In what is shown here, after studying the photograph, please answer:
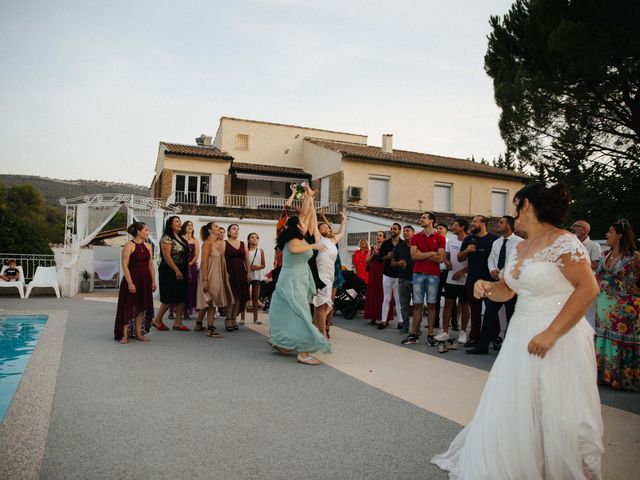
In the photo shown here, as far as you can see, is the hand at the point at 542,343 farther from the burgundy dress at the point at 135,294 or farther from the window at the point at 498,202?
the window at the point at 498,202

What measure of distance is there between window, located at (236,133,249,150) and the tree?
18.6m

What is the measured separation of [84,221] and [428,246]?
14.5 m

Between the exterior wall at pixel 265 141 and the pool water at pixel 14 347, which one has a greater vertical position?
the exterior wall at pixel 265 141

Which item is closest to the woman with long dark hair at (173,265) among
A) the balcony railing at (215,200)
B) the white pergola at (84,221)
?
the white pergola at (84,221)

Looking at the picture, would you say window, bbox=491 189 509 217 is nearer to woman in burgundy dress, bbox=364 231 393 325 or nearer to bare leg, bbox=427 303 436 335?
woman in burgundy dress, bbox=364 231 393 325

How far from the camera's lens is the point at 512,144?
18.6 m

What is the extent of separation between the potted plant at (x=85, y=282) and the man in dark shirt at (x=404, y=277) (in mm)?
13289

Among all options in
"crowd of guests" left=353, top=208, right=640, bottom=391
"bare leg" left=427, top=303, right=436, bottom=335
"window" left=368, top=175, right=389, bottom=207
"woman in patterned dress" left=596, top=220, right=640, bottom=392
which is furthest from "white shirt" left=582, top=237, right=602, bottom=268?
"window" left=368, top=175, right=389, bottom=207

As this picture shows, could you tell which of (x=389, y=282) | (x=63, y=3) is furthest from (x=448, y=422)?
(x=63, y=3)

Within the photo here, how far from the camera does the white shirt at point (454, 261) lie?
8531 millimetres

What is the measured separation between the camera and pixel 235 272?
9.36m

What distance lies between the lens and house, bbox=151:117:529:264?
2661 centimetres

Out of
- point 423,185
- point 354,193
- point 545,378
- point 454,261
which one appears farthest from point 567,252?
point 423,185

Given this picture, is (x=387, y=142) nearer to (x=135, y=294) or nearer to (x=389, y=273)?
(x=389, y=273)
